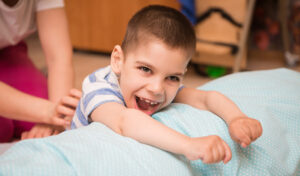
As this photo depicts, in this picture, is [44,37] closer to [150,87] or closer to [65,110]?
[65,110]

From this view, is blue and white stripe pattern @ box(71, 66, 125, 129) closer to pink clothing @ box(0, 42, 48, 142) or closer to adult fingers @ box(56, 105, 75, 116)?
adult fingers @ box(56, 105, 75, 116)

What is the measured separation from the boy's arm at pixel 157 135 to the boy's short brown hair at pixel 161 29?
0.53 feet

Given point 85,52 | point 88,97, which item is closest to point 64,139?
point 88,97

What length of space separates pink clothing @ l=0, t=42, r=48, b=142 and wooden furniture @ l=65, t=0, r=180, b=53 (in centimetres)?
125

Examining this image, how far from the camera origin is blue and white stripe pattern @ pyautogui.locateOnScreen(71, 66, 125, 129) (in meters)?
0.65

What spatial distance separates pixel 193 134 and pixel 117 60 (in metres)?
0.26

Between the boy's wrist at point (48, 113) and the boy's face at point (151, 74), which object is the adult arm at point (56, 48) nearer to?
the boy's wrist at point (48, 113)

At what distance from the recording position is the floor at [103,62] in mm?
2115

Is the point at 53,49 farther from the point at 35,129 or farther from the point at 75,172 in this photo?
the point at 75,172

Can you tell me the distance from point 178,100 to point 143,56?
9.0 inches

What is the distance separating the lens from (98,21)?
8.21ft

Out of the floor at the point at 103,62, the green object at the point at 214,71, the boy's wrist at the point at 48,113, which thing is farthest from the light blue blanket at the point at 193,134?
the green object at the point at 214,71

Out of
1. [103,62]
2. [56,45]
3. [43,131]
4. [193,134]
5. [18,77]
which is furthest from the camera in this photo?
[103,62]

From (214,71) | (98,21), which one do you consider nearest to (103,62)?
(98,21)
